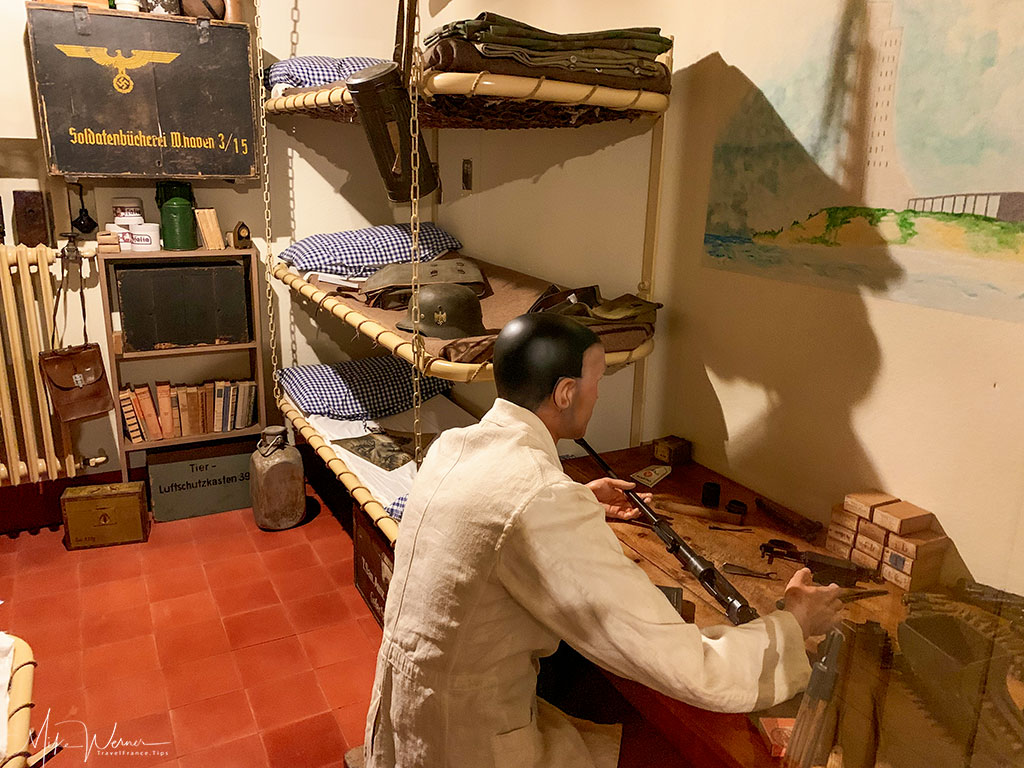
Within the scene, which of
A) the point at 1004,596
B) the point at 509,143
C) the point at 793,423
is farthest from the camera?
the point at 509,143

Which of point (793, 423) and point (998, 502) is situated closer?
point (998, 502)

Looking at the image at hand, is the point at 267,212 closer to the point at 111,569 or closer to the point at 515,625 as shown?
the point at 111,569

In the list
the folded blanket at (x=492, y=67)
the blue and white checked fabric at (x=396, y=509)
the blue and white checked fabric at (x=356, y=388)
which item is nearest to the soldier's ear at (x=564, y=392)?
the folded blanket at (x=492, y=67)

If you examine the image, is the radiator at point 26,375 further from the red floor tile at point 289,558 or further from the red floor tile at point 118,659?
the red floor tile at point 118,659

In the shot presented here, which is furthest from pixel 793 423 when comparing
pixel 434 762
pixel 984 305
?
pixel 434 762

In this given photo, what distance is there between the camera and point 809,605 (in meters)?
1.31

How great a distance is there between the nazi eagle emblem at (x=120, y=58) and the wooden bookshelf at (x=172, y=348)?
29.2 inches

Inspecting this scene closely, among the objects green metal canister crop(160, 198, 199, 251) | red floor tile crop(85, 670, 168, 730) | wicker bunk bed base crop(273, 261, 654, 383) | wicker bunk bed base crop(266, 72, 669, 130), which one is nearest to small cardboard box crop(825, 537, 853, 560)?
wicker bunk bed base crop(273, 261, 654, 383)

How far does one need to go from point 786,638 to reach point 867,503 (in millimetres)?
559

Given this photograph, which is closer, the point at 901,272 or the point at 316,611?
the point at 901,272

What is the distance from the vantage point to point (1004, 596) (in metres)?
1.17

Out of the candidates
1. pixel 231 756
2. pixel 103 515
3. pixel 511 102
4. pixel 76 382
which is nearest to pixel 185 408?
pixel 76 382

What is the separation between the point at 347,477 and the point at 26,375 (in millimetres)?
1843

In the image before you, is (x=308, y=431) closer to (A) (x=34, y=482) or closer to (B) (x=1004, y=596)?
(A) (x=34, y=482)
